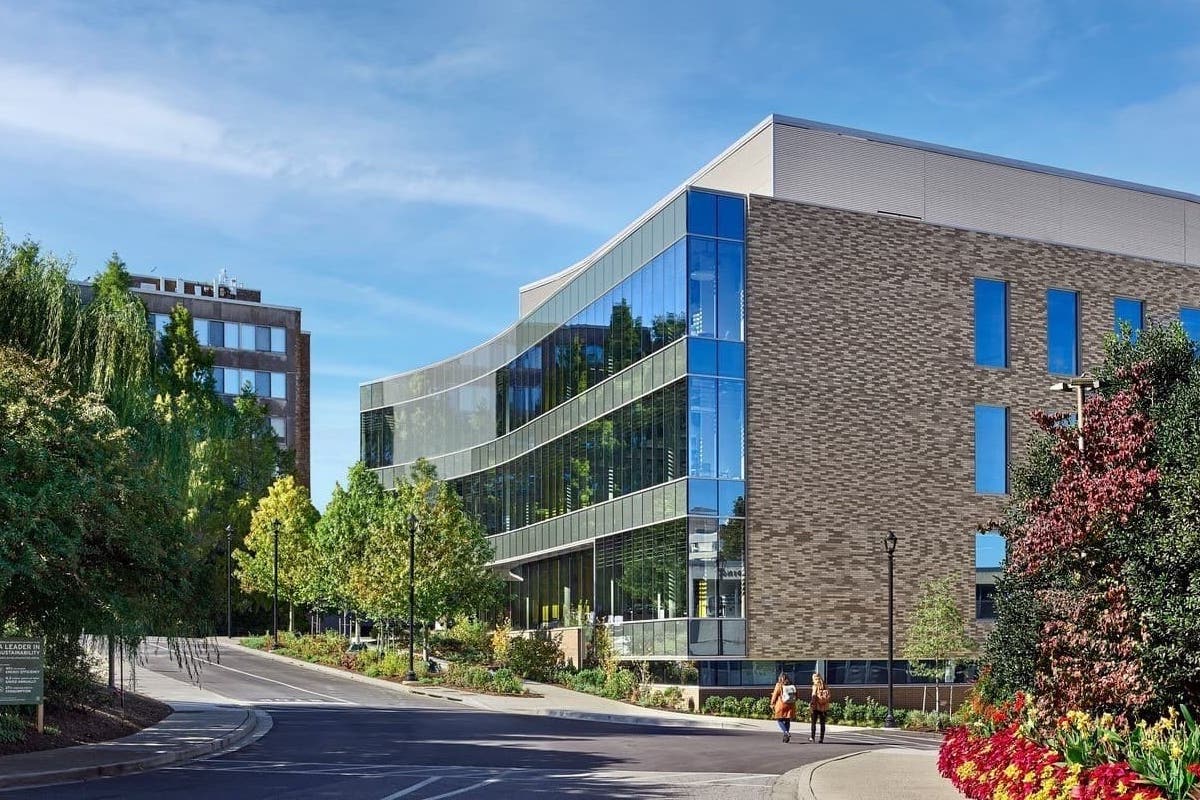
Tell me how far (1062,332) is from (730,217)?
12.8 meters

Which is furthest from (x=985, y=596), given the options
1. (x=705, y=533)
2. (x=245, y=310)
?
(x=245, y=310)

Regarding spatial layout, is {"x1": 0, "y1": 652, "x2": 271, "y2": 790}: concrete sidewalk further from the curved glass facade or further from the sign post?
the curved glass facade

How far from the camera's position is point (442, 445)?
66.4m

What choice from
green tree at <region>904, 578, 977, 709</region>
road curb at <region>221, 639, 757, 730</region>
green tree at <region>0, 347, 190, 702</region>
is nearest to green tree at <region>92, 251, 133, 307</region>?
green tree at <region>0, 347, 190, 702</region>

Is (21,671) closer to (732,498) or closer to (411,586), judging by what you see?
(732,498)

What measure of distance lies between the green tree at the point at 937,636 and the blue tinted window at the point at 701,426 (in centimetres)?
737

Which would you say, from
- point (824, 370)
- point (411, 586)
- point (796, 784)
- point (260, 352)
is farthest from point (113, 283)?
point (260, 352)

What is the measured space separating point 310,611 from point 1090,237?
41.3 meters

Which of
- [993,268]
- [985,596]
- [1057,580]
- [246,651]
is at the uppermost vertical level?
[993,268]

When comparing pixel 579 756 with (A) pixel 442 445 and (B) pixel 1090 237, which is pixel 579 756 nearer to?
(B) pixel 1090 237

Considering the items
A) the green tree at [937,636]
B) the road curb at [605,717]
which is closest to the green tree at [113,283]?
the road curb at [605,717]

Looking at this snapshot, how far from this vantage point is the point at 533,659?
48.1 m

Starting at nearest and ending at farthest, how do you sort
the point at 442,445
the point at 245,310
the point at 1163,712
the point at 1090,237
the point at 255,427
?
1. the point at 1163,712
2. the point at 1090,237
3. the point at 442,445
4. the point at 255,427
5. the point at 245,310

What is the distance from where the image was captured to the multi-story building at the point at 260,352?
87250 mm
